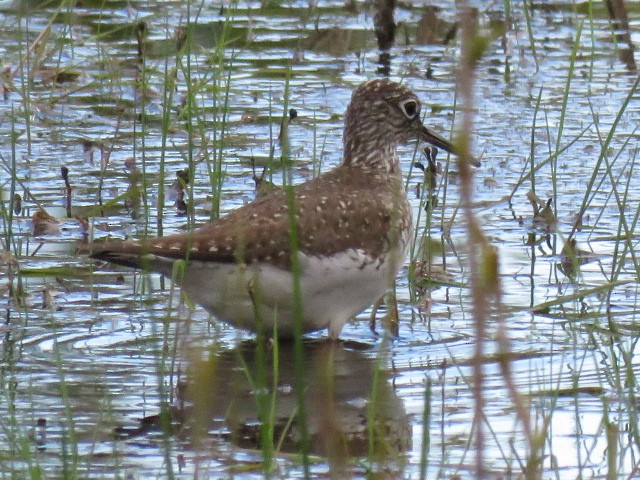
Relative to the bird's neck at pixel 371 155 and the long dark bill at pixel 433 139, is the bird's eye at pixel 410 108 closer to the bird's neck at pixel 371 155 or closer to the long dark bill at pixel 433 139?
the long dark bill at pixel 433 139

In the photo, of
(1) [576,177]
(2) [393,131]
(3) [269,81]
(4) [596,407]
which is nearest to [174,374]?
(4) [596,407]

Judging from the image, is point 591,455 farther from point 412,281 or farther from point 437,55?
point 437,55

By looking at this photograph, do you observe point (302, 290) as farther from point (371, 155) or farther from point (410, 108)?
point (410, 108)

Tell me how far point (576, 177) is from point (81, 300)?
3.27 meters

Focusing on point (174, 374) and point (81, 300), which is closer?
point (174, 374)

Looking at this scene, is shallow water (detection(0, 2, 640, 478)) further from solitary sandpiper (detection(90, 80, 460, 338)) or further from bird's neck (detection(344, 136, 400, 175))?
bird's neck (detection(344, 136, 400, 175))

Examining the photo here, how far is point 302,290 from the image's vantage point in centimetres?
549

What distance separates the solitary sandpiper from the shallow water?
0.19 m

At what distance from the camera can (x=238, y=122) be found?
8.93 metres

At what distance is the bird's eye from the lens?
6801mm

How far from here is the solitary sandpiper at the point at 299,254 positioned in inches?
208

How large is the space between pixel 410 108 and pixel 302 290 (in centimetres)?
164

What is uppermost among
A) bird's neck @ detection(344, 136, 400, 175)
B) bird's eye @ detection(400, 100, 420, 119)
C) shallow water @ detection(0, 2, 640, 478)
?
bird's eye @ detection(400, 100, 420, 119)

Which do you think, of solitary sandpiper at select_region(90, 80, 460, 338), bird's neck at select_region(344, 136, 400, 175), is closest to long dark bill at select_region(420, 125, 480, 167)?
bird's neck at select_region(344, 136, 400, 175)
